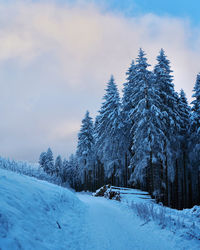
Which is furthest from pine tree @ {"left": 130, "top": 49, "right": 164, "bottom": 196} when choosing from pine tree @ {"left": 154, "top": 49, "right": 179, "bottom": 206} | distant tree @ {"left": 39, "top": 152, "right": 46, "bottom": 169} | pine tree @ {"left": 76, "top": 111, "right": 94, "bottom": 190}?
distant tree @ {"left": 39, "top": 152, "right": 46, "bottom": 169}

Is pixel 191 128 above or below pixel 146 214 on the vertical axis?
above

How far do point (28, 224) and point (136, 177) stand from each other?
15503 millimetres

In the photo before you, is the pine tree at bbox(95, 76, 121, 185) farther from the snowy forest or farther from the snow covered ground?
the snow covered ground

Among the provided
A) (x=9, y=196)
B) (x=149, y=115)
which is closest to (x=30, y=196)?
(x=9, y=196)

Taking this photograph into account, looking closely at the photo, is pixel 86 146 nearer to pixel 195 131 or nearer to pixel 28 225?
Answer: pixel 195 131

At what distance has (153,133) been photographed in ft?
55.8

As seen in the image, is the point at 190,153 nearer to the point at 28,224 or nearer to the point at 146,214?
the point at 146,214

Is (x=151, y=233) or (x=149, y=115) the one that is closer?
(x=151, y=233)

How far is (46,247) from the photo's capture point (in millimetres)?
3436

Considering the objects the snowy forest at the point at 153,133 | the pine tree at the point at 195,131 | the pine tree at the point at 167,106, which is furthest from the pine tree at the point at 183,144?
the pine tree at the point at 167,106

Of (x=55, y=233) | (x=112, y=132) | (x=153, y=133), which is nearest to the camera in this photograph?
(x=55, y=233)

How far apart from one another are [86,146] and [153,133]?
18.8 meters

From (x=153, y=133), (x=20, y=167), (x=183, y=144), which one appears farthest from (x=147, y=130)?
(x=20, y=167)

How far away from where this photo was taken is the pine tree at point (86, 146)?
110ft
